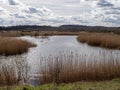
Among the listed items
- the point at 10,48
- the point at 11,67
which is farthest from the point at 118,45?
the point at 11,67

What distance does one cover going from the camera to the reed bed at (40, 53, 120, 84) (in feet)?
45.6

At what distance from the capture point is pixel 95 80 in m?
14.1

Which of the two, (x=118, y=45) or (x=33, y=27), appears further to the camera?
(x=33, y=27)

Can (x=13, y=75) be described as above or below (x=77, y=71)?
above

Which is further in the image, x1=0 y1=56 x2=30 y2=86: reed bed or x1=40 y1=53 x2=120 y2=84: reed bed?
x1=40 y1=53 x2=120 y2=84: reed bed

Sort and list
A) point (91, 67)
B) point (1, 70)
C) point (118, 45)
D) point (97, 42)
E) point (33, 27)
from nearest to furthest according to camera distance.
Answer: point (1, 70), point (91, 67), point (118, 45), point (97, 42), point (33, 27)

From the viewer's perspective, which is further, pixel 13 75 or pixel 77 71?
pixel 77 71

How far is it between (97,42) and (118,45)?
17.9 feet

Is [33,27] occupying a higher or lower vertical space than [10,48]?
lower

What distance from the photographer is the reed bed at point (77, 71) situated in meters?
13.9

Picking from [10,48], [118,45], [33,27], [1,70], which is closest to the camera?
[1,70]

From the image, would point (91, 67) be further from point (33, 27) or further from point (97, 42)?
point (33, 27)

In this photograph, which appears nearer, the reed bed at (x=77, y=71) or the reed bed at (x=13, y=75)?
the reed bed at (x=13, y=75)

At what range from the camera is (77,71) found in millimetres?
14289
